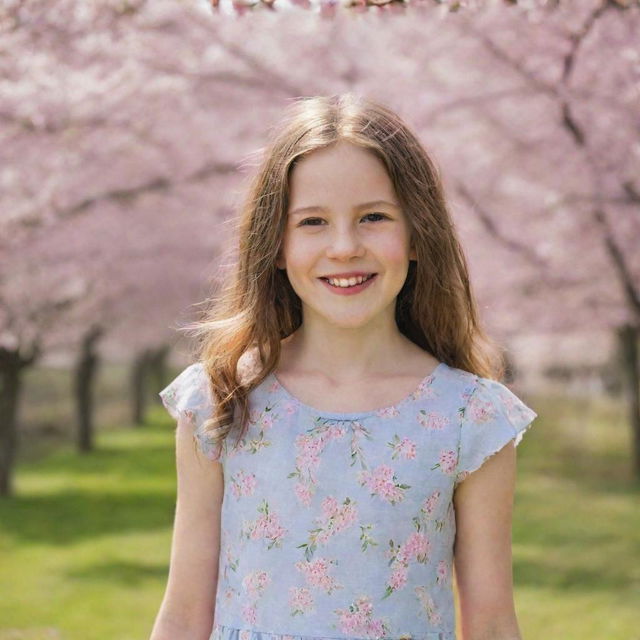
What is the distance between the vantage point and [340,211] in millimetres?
2150

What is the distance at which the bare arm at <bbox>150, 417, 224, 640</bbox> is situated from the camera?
2211mm

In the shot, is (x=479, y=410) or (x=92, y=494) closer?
(x=479, y=410)

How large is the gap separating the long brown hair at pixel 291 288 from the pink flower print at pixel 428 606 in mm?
440

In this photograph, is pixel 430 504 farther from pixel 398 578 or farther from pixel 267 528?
pixel 267 528

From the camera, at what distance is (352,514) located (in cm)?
214

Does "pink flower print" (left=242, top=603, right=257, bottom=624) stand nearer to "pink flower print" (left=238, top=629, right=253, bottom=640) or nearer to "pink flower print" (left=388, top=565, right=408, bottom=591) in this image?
"pink flower print" (left=238, top=629, right=253, bottom=640)

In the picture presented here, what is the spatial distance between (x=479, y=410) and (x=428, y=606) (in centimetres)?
37

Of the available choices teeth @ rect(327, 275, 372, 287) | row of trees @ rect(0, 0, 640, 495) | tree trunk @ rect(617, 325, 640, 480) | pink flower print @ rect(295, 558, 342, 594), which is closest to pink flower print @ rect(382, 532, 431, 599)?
pink flower print @ rect(295, 558, 342, 594)

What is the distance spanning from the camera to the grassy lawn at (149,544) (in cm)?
826

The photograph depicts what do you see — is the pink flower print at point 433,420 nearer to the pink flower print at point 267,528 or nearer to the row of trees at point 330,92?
the pink flower print at point 267,528

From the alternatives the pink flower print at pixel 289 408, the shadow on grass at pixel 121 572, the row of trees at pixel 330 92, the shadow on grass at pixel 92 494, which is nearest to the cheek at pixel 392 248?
the pink flower print at pixel 289 408

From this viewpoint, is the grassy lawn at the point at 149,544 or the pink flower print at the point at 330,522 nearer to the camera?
the pink flower print at the point at 330,522

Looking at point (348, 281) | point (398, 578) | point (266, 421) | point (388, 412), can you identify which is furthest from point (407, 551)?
point (348, 281)

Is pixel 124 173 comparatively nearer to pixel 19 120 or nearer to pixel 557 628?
pixel 19 120
